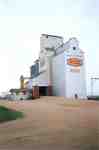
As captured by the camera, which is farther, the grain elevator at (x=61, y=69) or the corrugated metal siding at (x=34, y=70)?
the corrugated metal siding at (x=34, y=70)

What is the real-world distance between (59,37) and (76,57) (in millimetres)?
11374

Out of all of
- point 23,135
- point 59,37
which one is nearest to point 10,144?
point 23,135

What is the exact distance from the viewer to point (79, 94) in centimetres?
4506

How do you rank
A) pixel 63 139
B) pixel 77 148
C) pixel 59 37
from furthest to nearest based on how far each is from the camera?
1. pixel 59 37
2. pixel 63 139
3. pixel 77 148

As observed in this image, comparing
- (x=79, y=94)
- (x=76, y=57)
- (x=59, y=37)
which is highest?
(x=59, y=37)

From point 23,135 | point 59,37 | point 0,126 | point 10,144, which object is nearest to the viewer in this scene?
point 10,144

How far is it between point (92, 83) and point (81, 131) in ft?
159

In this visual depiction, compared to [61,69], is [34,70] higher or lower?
higher

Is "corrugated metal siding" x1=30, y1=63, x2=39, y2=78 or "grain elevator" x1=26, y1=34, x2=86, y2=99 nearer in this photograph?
"grain elevator" x1=26, y1=34, x2=86, y2=99

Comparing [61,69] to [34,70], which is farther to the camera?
[34,70]

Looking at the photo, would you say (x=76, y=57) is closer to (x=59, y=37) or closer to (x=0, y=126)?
(x=59, y=37)

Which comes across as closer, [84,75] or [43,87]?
[84,75]

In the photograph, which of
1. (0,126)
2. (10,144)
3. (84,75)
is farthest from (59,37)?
(10,144)

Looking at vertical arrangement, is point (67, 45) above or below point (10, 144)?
above
